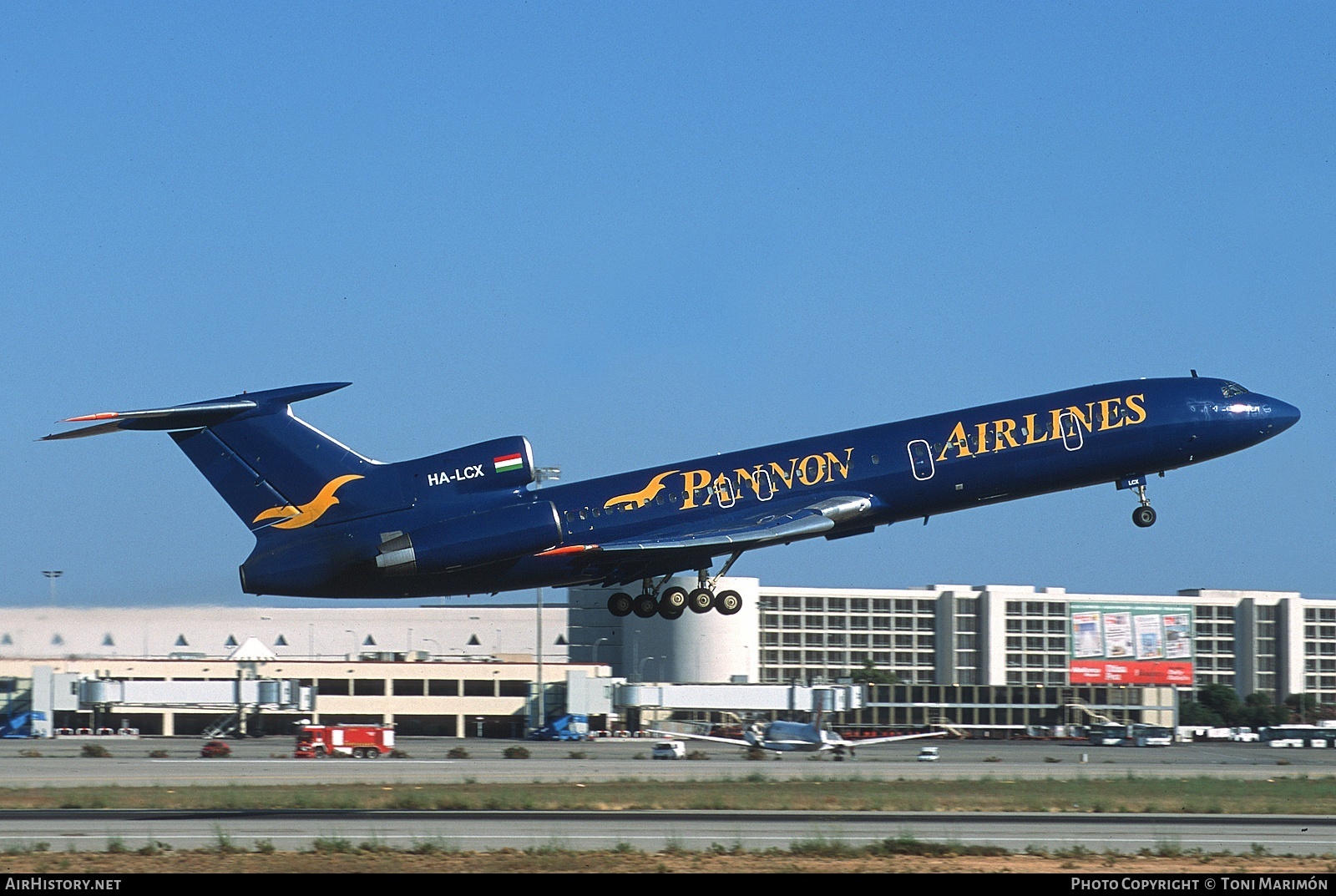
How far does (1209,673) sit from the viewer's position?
6422 inches

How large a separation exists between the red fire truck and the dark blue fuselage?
3434cm

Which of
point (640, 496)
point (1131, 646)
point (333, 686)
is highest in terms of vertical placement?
point (640, 496)

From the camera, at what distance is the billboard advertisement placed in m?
137

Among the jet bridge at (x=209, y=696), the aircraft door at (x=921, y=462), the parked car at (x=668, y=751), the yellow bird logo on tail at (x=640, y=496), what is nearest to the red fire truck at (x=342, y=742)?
the parked car at (x=668, y=751)

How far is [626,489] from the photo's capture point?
3809 cm

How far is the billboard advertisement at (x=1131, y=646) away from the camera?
137 m

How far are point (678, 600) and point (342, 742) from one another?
35285 millimetres

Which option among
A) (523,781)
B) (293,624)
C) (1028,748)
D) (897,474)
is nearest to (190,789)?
(523,781)

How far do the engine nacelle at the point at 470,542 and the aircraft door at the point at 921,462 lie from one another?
934cm

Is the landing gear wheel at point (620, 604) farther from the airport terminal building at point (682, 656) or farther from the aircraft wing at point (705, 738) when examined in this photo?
the aircraft wing at point (705, 738)

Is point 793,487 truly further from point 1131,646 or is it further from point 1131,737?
point 1131,646

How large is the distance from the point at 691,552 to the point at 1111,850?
39.4 ft

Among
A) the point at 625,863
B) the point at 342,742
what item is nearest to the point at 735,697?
the point at 342,742

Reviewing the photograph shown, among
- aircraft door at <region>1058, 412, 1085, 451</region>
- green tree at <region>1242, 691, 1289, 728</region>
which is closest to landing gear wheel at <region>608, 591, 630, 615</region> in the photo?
aircraft door at <region>1058, 412, 1085, 451</region>
